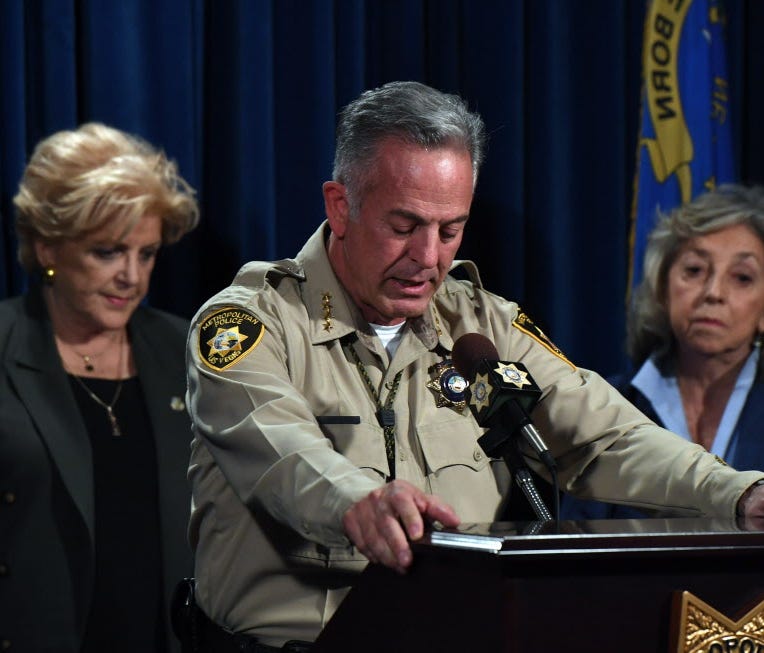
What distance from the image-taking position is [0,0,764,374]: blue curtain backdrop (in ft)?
9.26

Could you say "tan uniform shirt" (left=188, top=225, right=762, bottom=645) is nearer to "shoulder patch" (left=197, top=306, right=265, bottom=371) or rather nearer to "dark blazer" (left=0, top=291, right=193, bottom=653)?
"shoulder patch" (left=197, top=306, right=265, bottom=371)

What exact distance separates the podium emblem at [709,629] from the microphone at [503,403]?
25 centimetres

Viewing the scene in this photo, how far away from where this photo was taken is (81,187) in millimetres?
2689

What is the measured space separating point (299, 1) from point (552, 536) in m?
2.09

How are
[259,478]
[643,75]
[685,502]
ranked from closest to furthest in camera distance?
[259,478] → [685,502] → [643,75]

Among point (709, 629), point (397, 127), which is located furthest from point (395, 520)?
point (397, 127)

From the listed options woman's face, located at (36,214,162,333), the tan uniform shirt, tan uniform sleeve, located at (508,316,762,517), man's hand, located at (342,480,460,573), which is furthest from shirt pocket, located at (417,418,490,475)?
woman's face, located at (36,214,162,333)

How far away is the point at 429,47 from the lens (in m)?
3.19

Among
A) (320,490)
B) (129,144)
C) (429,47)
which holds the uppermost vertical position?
(429,47)

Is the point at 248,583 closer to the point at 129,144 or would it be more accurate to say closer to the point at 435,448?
the point at 435,448

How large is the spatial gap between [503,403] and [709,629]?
0.35 meters

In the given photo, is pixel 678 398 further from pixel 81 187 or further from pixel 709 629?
pixel 709 629

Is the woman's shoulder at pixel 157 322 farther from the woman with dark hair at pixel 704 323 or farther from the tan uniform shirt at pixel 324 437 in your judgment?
the woman with dark hair at pixel 704 323

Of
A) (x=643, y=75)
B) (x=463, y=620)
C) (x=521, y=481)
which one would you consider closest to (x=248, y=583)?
(x=521, y=481)
